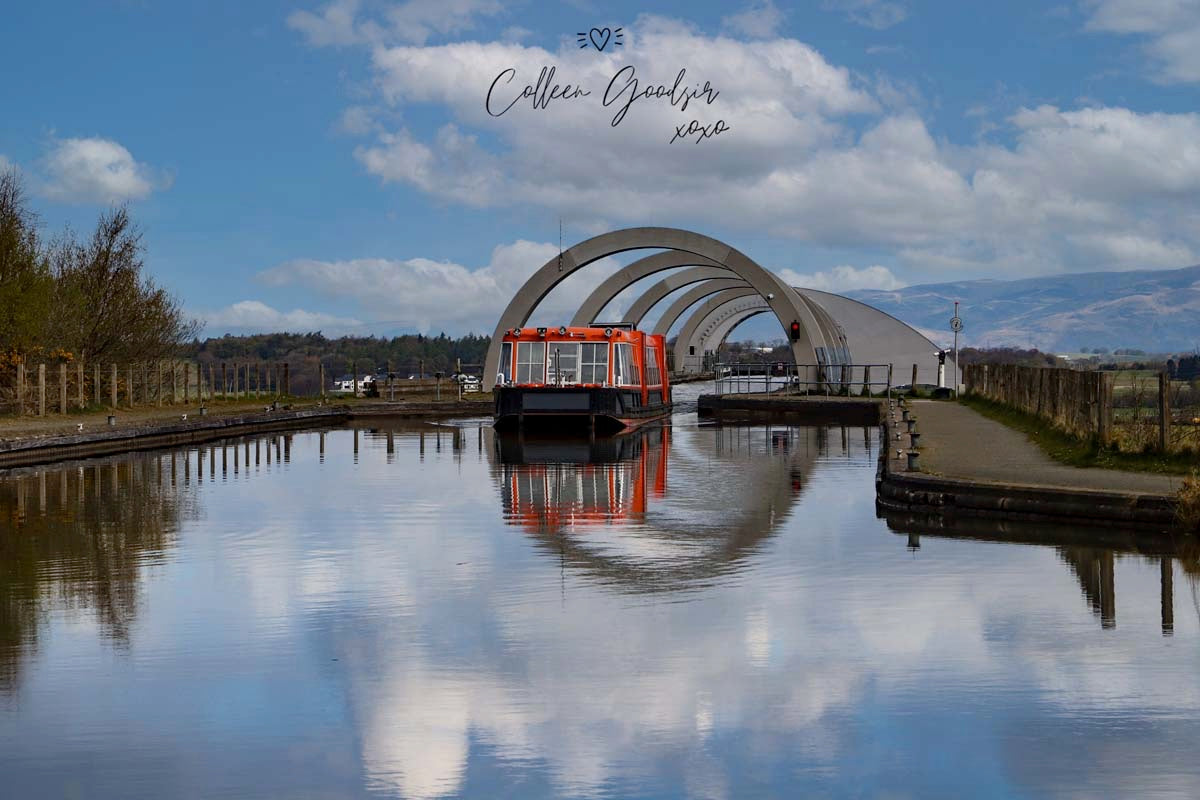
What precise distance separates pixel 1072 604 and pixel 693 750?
482cm

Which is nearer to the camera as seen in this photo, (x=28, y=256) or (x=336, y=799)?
(x=336, y=799)

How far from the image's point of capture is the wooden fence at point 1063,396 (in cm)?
1969

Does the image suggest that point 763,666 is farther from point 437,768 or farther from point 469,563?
point 469,563

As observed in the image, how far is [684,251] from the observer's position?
51.8 metres

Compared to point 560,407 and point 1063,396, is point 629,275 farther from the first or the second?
point 1063,396

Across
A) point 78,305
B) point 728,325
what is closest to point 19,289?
point 78,305

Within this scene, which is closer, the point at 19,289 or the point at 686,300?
the point at 19,289

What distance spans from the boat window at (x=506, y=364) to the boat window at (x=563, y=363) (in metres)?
0.96

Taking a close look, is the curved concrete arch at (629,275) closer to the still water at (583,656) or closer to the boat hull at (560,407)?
the boat hull at (560,407)

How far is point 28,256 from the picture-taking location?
36.0 meters

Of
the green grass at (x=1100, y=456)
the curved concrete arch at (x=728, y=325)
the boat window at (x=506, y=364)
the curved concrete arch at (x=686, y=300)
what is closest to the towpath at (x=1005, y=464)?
the green grass at (x=1100, y=456)

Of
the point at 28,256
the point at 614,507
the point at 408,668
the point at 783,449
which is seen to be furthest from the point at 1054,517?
the point at 28,256

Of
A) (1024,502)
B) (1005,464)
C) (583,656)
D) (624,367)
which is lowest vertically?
(583,656)

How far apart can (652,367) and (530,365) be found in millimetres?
6539
